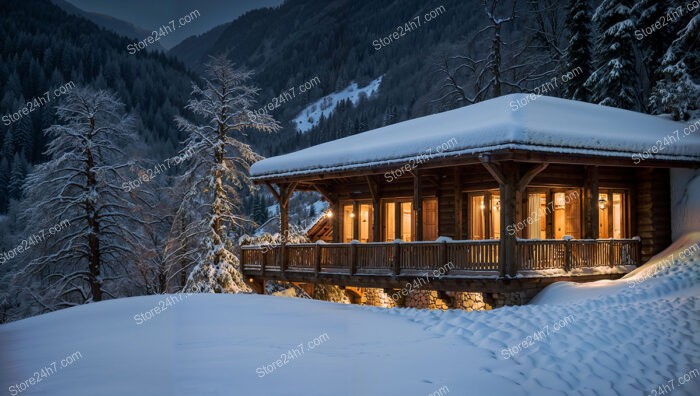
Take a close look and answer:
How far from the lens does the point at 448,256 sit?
14.6m

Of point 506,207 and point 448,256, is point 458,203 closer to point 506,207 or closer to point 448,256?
point 448,256

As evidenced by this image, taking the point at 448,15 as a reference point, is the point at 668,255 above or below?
below

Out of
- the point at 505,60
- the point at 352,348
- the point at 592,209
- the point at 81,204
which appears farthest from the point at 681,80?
the point at 81,204

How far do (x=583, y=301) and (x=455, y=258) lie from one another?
3.21 meters

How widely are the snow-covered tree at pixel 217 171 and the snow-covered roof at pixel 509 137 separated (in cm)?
348

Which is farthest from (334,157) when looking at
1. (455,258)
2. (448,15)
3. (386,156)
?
(448,15)

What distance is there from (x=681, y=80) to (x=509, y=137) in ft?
42.3

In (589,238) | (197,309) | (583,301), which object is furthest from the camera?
(589,238)

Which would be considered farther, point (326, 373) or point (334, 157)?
point (334, 157)

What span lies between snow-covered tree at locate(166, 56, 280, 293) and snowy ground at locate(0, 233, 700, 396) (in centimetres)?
1062

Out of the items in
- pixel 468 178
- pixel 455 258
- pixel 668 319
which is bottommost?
pixel 668 319

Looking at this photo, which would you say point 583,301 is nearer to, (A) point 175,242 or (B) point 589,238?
(B) point 589,238

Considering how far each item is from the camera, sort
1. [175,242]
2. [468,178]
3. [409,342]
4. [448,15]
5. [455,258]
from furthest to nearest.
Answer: [448,15]
[175,242]
[468,178]
[455,258]
[409,342]

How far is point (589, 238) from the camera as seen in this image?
15.9 m
